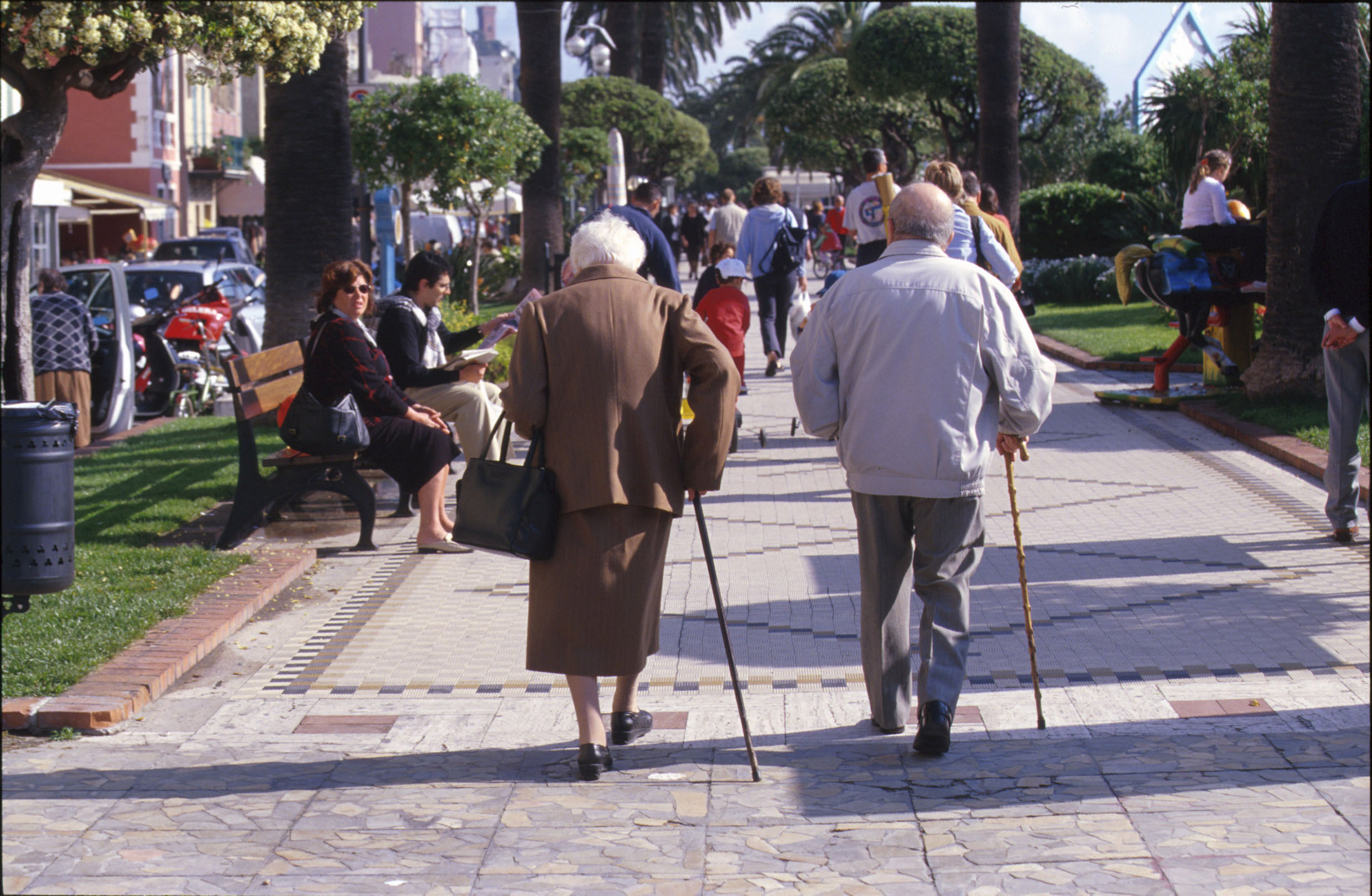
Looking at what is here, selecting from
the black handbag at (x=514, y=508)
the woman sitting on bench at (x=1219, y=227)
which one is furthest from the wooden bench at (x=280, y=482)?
the woman sitting on bench at (x=1219, y=227)

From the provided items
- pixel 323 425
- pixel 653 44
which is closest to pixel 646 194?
pixel 323 425

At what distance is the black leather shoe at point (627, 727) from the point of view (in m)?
4.85

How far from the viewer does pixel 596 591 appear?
A: 4.48 m

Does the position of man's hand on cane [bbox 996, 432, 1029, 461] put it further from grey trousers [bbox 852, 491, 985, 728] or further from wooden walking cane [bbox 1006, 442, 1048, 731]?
grey trousers [bbox 852, 491, 985, 728]

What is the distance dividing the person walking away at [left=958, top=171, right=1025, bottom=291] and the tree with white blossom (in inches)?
146

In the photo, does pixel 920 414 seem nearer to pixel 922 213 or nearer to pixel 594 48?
pixel 922 213

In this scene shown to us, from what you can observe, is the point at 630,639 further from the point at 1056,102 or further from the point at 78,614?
the point at 1056,102

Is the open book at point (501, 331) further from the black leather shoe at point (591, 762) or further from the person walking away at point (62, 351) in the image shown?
the person walking away at point (62, 351)

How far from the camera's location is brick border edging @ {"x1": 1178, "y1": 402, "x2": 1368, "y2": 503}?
8758 mm

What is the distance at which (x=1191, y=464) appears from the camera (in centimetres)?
961

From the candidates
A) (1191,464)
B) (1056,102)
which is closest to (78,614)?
(1191,464)

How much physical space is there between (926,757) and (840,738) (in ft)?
1.16

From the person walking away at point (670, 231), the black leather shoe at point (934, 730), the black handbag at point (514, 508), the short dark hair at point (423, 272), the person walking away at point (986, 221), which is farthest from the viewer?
the person walking away at point (670, 231)

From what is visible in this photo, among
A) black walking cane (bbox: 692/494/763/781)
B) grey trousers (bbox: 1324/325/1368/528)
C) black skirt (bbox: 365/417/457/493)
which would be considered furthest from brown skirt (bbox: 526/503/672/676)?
grey trousers (bbox: 1324/325/1368/528)
